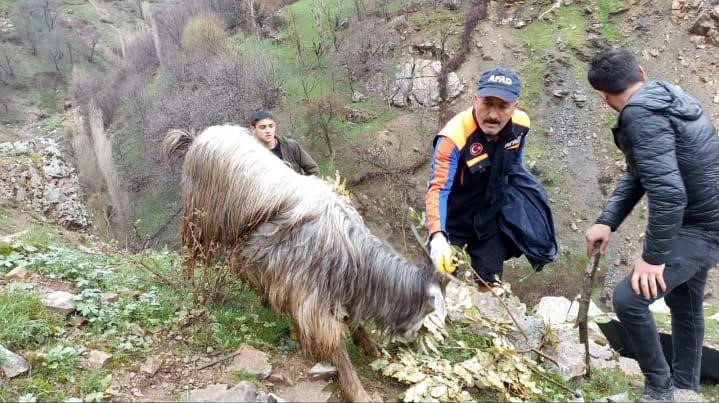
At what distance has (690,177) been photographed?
9.28ft

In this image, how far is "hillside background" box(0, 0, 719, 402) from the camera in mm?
18578

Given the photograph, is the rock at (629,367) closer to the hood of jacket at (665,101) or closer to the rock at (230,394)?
the hood of jacket at (665,101)

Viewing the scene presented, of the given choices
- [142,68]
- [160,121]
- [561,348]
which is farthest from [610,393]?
[142,68]

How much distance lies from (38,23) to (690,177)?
2168 inches

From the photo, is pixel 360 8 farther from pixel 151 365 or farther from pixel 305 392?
pixel 305 392

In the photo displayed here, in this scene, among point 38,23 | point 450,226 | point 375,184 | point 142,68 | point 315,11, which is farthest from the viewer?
point 38,23

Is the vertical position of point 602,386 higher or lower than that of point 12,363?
lower

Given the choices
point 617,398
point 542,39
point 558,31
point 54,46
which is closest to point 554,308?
→ point 617,398

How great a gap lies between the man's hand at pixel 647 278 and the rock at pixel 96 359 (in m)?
3.35

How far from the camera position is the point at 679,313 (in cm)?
343

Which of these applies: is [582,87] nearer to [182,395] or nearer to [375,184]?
[375,184]

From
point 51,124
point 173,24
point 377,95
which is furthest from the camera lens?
point 173,24

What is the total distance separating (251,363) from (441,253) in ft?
4.79

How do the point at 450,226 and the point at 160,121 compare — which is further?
the point at 160,121
